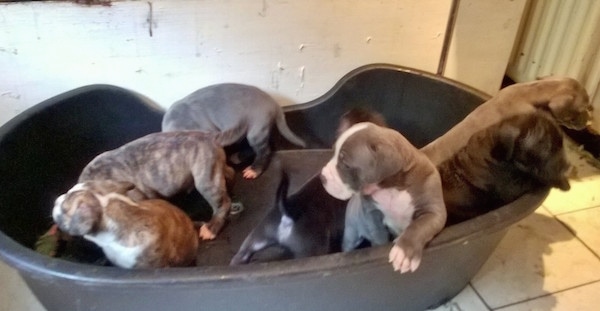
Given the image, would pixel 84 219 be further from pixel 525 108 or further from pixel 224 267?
pixel 525 108

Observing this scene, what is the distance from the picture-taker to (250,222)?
1534 mm

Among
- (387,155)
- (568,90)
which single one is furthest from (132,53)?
(568,90)

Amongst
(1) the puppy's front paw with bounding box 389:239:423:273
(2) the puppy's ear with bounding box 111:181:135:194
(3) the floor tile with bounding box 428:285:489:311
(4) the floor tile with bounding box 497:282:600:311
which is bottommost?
(3) the floor tile with bounding box 428:285:489:311

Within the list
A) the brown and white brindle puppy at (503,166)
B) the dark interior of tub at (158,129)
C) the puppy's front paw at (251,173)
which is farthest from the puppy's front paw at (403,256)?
the puppy's front paw at (251,173)

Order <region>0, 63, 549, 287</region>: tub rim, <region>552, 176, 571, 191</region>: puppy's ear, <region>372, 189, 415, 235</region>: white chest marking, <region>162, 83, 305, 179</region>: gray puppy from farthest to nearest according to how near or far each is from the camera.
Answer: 1. <region>162, 83, 305, 179</region>: gray puppy
2. <region>552, 176, 571, 191</region>: puppy's ear
3. <region>372, 189, 415, 235</region>: white chest marking
4. <region>0, 63, 549, 287</region>: tub rim

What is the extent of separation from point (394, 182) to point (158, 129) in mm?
758

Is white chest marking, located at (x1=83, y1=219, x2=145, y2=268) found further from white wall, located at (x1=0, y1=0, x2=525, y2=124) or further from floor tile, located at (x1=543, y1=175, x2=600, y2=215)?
floor tile, located at (x1=543, y1=175, x2=600, y2=215)

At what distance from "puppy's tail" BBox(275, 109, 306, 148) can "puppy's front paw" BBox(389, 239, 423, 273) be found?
0.63 metres

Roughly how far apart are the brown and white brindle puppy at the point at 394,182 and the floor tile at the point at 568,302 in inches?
16.6

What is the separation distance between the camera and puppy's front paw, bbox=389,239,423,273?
108 cm

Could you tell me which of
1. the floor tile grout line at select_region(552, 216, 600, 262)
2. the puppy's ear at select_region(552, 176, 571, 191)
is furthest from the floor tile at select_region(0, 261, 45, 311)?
the floor tile grout line at select_region(552, 216, 600, 262)

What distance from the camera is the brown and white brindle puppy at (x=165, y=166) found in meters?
1.35

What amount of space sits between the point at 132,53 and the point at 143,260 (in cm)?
56

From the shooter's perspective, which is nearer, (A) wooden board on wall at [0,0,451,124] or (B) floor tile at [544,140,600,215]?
(A) wooden board on wall at [0,0,451,124]
